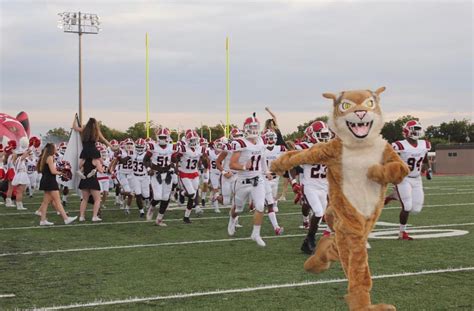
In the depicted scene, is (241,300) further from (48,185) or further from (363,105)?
(48,185)

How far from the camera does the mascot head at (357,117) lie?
4719 mm

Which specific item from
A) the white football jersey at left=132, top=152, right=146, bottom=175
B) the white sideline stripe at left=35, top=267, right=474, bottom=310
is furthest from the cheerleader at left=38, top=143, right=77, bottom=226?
the white sideline stripe at left=35, top=267, right=474, bottom=310

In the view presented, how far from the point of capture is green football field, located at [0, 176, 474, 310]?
5.82 m

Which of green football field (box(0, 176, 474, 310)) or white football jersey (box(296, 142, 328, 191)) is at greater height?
white football jersey (box(296, 142, 328, 191))

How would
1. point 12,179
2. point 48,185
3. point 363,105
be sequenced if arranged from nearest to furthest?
point 363,105, point 48,185, point 12,179

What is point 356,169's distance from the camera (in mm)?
4805

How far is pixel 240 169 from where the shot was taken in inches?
374

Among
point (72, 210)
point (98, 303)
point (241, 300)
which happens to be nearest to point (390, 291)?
point (241, 300)

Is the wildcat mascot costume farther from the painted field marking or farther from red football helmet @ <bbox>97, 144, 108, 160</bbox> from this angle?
red football helmet @ <bbox>97, 144, 108, 160</bbox>

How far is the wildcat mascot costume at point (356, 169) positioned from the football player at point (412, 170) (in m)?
4.84

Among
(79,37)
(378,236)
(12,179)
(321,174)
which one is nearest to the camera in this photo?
(321,174)

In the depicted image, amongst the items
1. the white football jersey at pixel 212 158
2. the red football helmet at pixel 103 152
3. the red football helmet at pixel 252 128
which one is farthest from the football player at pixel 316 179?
the red football helmet at pixel 103 152

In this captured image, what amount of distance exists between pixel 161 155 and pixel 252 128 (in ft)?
10.4

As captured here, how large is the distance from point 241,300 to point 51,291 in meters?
1.84
